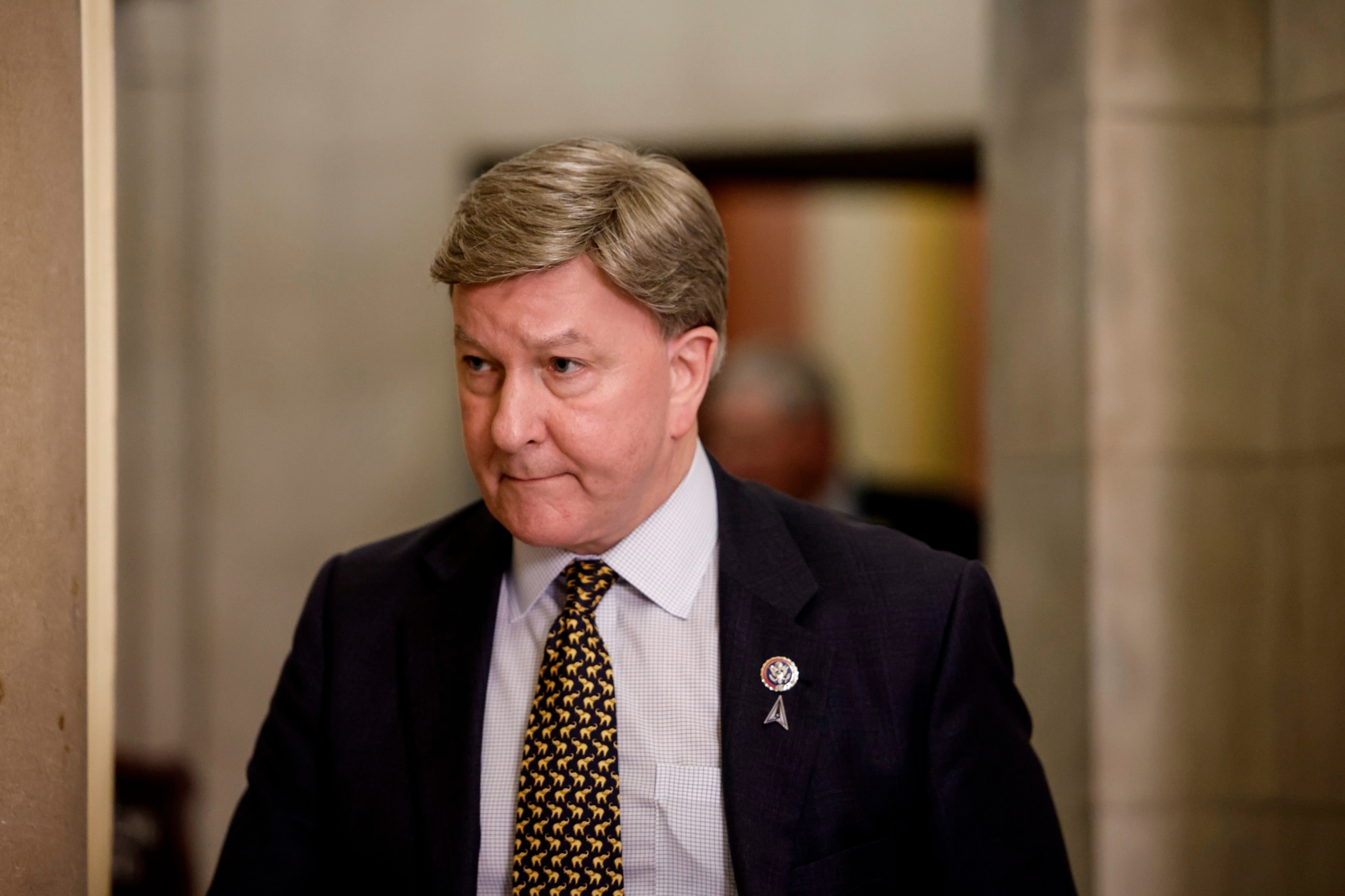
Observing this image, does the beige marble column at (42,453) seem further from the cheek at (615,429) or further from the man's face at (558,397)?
the cheek at (615,429)

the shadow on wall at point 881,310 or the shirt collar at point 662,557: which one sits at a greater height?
the shadow on wall at point 881,310

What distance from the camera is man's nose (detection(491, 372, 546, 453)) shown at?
167cm

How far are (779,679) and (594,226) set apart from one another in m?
0.67

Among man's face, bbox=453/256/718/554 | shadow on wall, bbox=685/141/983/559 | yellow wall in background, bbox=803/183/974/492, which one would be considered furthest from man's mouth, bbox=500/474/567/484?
yellow wall in background, bbox=803/183/974/492

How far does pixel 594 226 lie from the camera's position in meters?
1.72

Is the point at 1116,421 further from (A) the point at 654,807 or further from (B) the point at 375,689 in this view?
(B) the point at 375,689

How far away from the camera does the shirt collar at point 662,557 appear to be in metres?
1.87

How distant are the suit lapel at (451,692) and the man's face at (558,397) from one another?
0.23 meters

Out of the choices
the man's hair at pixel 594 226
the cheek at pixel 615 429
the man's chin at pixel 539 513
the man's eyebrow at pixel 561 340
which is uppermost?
the man's hair at pixel 594 226

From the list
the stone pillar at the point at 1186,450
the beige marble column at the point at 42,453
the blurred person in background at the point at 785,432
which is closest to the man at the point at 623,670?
the beige marble column at the point at 42,453

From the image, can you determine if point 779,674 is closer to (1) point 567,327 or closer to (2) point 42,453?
(1) point 567,327

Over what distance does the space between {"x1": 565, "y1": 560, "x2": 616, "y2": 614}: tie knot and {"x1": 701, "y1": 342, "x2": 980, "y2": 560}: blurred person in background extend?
2.55 m

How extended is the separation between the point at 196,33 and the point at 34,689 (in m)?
3.58

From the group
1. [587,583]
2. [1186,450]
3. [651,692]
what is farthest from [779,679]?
[1186,450]
